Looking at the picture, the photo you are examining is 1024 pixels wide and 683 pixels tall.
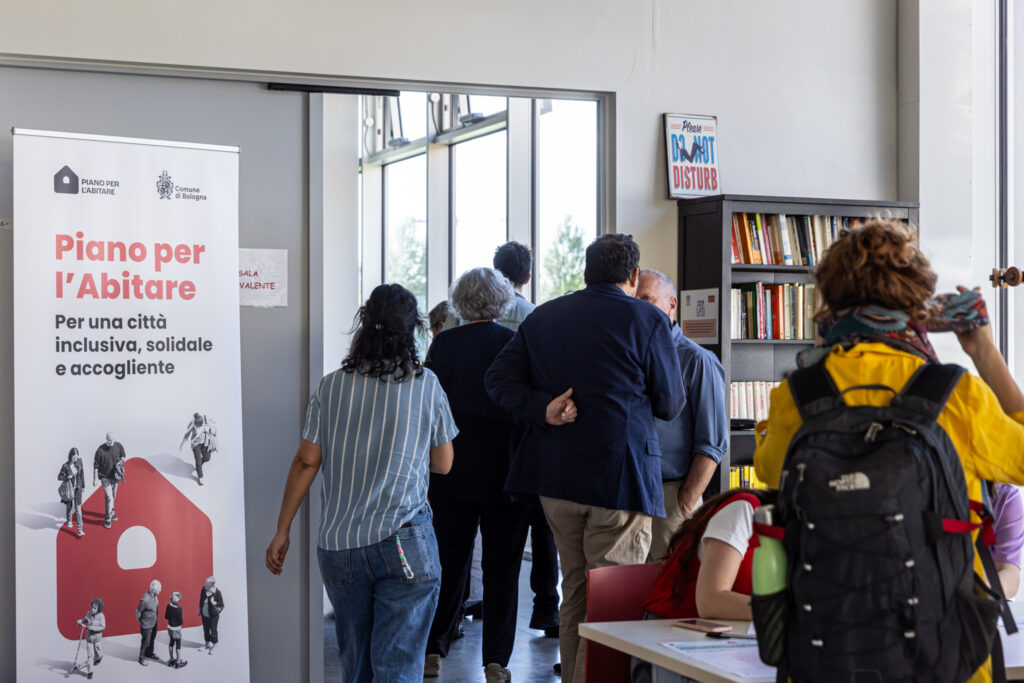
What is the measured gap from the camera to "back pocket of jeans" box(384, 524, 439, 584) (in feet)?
10.6

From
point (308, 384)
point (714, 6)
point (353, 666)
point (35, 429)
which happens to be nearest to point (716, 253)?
point (714, 6)

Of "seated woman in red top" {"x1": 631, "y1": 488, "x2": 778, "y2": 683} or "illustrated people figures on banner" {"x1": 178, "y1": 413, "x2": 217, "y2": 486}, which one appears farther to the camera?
"illustrated people figures on banner" {"x1": 178, "y1": 413, "x2": 217, "y2": 486}

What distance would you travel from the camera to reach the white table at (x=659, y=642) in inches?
79.0

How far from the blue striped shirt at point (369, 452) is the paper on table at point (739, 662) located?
1357 millimetres

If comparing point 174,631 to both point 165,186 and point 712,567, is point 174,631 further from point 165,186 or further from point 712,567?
point 712,567

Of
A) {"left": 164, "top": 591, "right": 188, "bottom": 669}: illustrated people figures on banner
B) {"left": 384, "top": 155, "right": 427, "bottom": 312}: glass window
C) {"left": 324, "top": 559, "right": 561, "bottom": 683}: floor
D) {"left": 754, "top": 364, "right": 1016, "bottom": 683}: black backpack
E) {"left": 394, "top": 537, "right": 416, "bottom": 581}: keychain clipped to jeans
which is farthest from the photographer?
{"left": 384, "top": 155, "right": 427, "bottom": 312}: glass window

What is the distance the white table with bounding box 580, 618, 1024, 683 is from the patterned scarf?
0.62 m

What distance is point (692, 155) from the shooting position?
4938 mm

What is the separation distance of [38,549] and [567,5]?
3.16 m

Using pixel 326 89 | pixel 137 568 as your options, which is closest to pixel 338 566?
pixel 137 568

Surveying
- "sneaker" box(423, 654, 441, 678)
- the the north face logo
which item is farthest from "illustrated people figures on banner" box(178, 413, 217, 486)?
the the north face logo

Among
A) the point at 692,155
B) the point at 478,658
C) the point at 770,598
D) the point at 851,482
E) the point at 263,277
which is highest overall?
the point at 692,155

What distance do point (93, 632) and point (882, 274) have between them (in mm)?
3132

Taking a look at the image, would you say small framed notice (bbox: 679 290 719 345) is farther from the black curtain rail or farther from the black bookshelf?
the black curtain rail
